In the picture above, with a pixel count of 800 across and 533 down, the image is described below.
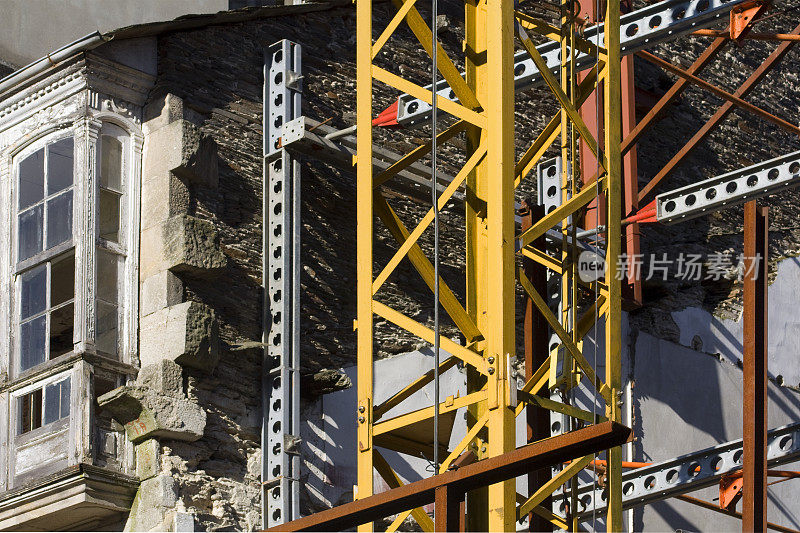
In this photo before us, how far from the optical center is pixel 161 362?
13047 mm

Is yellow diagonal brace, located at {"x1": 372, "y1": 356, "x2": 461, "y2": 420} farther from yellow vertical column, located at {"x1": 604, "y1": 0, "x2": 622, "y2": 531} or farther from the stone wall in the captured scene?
the stone wall

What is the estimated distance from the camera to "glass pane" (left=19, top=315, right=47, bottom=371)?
13.2m

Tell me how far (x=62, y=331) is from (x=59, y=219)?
0.97 m

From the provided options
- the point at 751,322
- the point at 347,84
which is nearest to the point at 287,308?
the point at 347,84

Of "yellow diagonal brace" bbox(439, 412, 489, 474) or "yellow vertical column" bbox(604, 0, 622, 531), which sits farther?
"yellow vertical column" bbox(604, 0, 622, 531)

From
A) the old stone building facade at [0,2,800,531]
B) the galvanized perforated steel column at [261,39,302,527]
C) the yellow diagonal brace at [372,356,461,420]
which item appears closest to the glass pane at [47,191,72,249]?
the old stone building facade at [0,2,800,531]

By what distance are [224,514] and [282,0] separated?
7.36 m

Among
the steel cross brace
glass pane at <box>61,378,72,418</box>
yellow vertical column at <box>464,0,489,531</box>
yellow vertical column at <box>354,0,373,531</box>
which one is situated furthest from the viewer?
glass pane at <box>61,378,72,418</box>

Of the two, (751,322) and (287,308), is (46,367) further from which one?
(751,322)

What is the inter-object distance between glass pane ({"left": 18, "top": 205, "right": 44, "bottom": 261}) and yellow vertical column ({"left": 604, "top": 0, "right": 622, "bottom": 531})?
509 cm

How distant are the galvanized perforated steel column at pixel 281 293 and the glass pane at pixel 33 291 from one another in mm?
1931

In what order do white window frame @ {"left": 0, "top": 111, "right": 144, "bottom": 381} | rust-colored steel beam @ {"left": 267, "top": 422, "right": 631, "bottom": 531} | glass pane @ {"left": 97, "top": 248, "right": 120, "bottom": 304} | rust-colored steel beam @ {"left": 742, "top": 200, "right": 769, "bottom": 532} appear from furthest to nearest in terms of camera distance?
glass pane @ {"left": 97, "top": 248, "right": 120, "bottom": 304} → white window frame @ {"left": 0, "top": 111, "right": 144, "bottom": 381} → rust-colored steel beam @ {"left": 742, "top": 200, "right": 769, "bottom": 532} → rust-colored steel beam @ {"left": 267, "top": 422, "right": 631, "bottom": 531}

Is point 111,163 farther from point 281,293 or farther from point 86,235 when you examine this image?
point 281,293

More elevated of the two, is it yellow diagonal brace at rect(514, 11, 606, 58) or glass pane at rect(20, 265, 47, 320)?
yellow diagonal brace at rect(514, 11, 606, 58)
